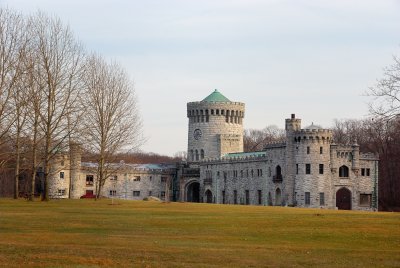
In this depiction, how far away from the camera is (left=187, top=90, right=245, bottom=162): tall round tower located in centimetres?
13362

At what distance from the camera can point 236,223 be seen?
144 feet

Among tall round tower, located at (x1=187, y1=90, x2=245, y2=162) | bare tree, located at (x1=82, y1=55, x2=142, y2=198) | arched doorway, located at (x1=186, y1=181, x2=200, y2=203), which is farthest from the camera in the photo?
arched doorway, located at (x1=186, y1=181, x2=200, y2=203)

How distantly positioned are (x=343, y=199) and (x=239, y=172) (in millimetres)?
18522

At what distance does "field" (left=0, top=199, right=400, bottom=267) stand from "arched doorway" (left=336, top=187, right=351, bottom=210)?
61087mm

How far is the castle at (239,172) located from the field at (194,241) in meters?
31.3

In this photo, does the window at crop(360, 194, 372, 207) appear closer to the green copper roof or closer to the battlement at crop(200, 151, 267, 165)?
the battlement at crop(200, 151, 267, 165)

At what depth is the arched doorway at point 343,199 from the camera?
108 meters

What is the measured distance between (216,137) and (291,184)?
103ft

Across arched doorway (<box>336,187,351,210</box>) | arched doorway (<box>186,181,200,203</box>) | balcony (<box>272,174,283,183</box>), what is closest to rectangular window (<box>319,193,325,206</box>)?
arched doorway (<box>336,187,351,210</box>)

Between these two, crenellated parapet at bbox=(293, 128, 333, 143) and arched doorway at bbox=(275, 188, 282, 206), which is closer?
crenellated parapet at bbox=(293, 128, 333, 143)

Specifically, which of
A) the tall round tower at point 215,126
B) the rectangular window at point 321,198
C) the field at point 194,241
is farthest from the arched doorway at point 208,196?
the field at point 194,241

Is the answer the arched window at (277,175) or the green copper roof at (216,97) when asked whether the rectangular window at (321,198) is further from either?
the green copper roof at (216,97)

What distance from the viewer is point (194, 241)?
33.8 metres

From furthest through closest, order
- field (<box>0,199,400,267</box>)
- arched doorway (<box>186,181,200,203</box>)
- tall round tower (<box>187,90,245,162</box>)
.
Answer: arched doorway (<box>186,181,200,203</box>) < tall round tower (<box>187,90,245,162</box>) < field (<box>0,199,400,267</box>)
